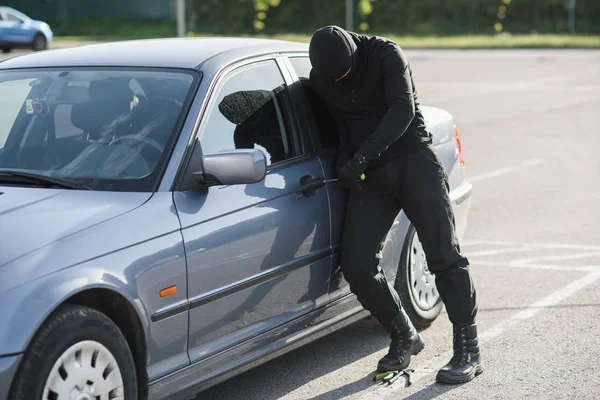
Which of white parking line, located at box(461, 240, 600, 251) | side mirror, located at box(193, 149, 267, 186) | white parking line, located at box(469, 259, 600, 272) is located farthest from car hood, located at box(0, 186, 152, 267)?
white parking line, located at box(461, 240, 600, 251)

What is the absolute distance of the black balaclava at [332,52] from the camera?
487cm

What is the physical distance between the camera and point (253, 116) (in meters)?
4.88

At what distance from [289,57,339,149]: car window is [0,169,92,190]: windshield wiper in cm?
137

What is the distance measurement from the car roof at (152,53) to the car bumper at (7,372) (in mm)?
1758

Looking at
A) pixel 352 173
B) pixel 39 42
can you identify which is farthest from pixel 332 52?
pixel 39 42

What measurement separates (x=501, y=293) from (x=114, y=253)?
3654 mm

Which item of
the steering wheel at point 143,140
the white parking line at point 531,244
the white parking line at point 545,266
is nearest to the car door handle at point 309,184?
the steering wheel at point 143,140

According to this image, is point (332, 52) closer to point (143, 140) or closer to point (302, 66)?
point (302, 66)

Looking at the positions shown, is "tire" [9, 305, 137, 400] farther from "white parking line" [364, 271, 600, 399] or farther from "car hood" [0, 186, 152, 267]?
"white parking line" [364, 271, 600, 399]

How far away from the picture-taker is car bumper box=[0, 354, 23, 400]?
3.38 m

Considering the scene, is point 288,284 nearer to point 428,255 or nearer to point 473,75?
point 428,255

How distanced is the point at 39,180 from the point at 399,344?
200 centimetres

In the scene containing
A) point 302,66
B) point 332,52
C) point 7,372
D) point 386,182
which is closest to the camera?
point 7,372

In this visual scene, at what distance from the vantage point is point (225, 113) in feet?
15.5
